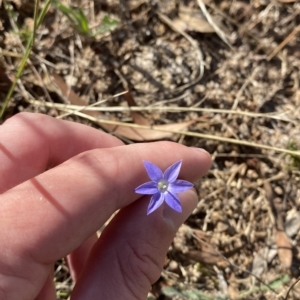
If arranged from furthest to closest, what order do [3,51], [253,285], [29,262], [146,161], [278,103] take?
[278,103]
[3,51]
[253,285]
[146,161]
[29,262]

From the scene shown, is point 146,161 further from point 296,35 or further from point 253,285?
point 296,35

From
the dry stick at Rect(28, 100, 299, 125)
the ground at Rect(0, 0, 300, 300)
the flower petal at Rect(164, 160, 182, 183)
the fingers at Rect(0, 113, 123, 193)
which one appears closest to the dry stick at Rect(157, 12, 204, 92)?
the ground at Rect(0, 0, 300, 300)

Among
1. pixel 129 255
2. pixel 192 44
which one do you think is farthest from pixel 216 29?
pixel 129 255

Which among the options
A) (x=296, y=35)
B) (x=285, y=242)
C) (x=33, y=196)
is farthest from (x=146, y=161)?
(x=296, y=35)

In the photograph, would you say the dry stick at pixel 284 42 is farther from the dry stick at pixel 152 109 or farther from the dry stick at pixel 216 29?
the dry stick at pixel 152 109

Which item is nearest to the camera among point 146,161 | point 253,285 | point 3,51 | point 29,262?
point 29,262

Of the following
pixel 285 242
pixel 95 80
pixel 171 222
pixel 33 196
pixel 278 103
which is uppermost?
pixel 33 196

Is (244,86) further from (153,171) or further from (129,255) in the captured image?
(129,255)

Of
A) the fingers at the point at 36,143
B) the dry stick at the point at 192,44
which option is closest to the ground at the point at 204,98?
the dry stick at the point at 192,44
